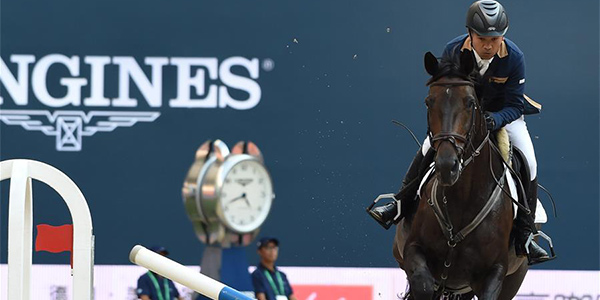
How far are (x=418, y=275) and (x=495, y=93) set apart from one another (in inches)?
33.4

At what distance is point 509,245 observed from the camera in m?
4.21

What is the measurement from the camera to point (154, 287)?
5.99 metres

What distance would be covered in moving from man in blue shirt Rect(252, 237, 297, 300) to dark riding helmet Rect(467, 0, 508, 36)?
240cm

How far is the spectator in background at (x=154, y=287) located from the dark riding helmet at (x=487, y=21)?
2647mm

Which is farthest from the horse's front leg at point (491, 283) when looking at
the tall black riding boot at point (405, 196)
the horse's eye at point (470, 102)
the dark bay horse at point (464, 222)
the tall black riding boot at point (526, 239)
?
the horse's eye at point (470, 102)

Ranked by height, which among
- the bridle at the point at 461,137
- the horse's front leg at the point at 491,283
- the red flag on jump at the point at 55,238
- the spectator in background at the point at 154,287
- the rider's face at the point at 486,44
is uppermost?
the rider's face at the point at 486,44

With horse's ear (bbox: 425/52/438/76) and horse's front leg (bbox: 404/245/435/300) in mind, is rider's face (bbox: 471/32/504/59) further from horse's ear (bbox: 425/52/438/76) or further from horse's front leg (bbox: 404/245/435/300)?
horse's front leg (bbox: 404/245/435/300)

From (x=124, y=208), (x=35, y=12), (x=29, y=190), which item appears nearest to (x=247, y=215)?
(x=124, y=208)

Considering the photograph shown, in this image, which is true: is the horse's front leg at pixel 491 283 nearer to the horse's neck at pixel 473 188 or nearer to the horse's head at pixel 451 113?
the horse's neck at pixel 473 188

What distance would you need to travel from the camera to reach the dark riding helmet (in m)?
3.91

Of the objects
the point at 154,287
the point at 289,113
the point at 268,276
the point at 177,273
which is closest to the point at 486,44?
the point at 177,273

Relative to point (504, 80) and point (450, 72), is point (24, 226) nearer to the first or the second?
point (450, 72)

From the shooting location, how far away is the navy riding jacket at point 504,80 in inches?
161

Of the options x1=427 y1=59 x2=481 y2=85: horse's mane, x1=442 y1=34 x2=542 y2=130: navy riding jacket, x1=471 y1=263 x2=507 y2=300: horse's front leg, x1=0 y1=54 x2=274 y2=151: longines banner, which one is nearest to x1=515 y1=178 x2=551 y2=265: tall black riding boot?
x1=471 y1=263 x2=507 y2=300: horse's front leg
